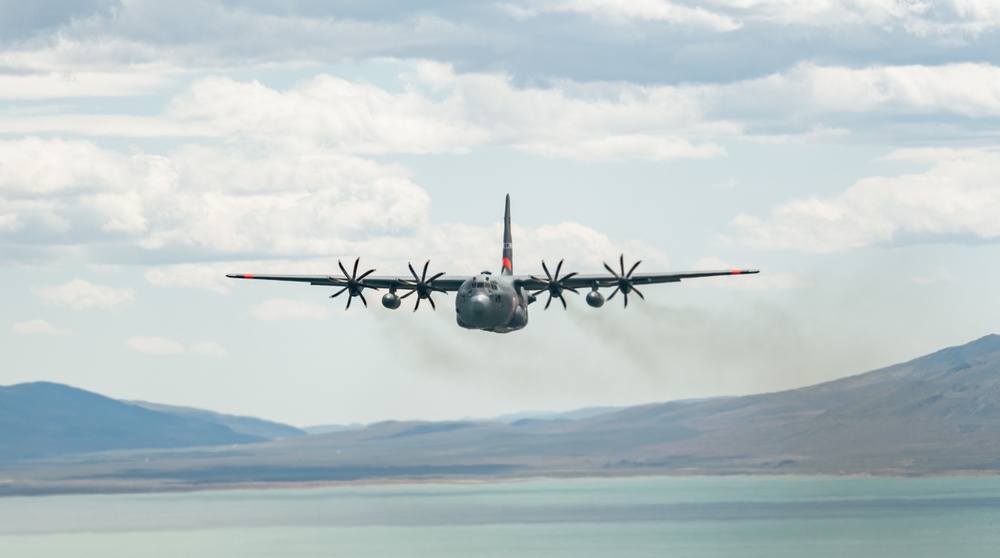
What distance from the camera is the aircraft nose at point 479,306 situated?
384 feet

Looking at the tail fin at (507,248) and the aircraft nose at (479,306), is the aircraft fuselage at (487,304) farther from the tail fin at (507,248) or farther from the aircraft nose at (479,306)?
the tail fin at (507,248)

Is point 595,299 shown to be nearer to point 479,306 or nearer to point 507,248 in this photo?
point 479,306

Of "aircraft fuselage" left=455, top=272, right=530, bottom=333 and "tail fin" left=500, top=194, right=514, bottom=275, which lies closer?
"aircraft fuselage" left=455, top=272, right=530, bottom=333

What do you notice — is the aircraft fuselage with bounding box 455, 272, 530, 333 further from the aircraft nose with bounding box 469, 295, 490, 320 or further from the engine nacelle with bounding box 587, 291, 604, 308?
the engine nacelle with bounding box 587, 291, 604, 308

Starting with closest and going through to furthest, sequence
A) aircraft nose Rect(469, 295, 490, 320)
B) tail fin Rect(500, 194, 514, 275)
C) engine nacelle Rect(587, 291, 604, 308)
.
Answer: engine nacelle Rect(587, 291, 604, 308)
aircraft nose Rect(469, 295, 490, 320)
tail fin Rect(500, 194, 514, 275)

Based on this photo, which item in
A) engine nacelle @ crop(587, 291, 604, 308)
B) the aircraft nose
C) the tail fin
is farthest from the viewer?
the tail fin

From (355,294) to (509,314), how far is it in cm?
1540

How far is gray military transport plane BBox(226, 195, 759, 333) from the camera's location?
386 feet

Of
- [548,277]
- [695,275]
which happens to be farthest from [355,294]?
[695,275]

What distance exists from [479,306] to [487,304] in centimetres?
70

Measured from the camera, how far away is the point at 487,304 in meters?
117

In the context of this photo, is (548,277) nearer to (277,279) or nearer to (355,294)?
(355,294)

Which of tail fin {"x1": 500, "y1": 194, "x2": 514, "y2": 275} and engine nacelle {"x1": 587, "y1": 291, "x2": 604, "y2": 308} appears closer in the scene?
engine nacelle {"x1": 587, "y1": 291, "x2": 604, "y2": 308}

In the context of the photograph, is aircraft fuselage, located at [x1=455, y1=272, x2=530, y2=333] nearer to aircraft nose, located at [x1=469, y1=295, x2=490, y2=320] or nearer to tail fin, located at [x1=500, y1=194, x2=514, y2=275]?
aircraft nose, located at [x1=469, y1=295, x2=490, y2=320]
